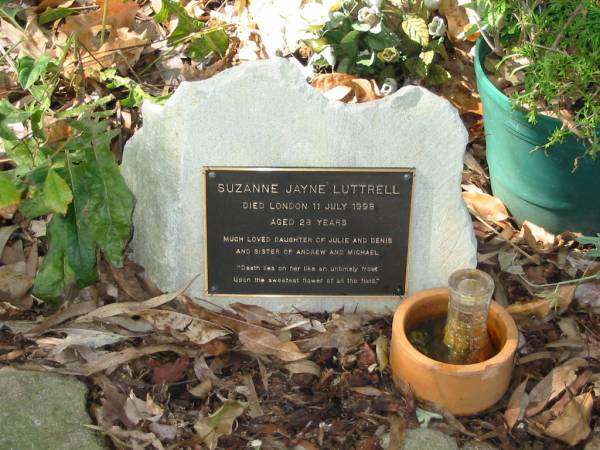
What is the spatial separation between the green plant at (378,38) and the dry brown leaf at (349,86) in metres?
0.07

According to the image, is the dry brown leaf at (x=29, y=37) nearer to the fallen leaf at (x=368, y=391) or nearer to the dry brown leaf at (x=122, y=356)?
the dry brown leaf at (x=122, y=356)

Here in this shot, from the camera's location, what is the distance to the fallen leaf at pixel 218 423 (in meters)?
2.47

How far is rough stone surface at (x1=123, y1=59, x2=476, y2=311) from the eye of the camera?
2.54 m

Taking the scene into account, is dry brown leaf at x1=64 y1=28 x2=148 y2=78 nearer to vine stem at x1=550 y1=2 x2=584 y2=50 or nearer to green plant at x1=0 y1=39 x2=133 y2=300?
green plant at x1=0 y1=39 x2=133 y2=300

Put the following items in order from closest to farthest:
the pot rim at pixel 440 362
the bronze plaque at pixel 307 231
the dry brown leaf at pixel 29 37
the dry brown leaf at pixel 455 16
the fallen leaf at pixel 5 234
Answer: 1. the pot rim at pixel 440 362
2. the bronze plaque at pixel 307 231
3. the fallen leaf at pixel 5 234
4. the dry brown leaf at pixel 455 16
5. the dry brown leaf at pixel 29 37

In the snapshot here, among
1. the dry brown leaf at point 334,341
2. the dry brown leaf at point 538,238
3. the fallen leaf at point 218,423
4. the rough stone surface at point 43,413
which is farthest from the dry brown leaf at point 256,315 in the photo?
the dry brown leaf at point 538,238

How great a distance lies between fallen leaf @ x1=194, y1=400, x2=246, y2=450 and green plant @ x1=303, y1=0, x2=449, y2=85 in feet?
4.91

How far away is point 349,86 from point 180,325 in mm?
1201

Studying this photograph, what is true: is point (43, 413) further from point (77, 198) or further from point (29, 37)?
point (29, 37)

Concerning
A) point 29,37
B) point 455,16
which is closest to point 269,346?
point 455,16

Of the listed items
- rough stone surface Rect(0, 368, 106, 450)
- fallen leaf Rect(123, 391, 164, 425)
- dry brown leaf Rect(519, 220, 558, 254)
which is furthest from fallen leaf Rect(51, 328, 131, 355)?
dry brown leaf Rect(519, 220, 558, 254)

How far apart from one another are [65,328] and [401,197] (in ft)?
3.76

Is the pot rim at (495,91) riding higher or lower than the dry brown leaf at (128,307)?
higher

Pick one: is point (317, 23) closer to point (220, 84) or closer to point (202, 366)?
point (220, 84)
